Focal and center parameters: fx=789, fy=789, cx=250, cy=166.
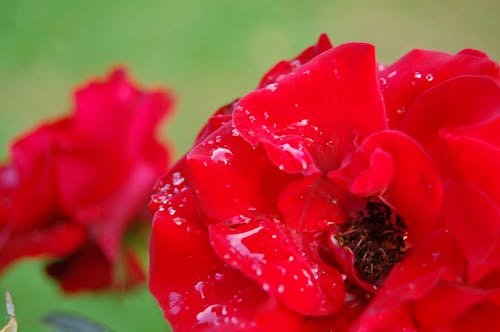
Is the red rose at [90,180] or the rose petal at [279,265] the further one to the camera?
the red rose at [90,180]

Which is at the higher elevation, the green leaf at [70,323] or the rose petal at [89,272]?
the green leaf at [70,323]

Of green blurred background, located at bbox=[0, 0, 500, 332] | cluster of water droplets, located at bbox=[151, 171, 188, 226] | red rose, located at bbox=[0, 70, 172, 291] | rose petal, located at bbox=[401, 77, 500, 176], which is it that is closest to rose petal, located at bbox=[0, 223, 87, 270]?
red rose, located at bbox=[0, 70, 172, 291]

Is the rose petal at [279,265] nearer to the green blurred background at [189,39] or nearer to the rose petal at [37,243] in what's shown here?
the rose petal at [37,243]

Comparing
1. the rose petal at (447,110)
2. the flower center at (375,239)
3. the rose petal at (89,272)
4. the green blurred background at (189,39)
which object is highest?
the rose petal at (447,110)

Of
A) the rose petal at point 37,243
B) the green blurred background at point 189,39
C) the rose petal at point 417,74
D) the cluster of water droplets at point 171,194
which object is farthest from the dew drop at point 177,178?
the green blurred background at point 189,39

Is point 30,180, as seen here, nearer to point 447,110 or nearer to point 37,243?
point 37,243

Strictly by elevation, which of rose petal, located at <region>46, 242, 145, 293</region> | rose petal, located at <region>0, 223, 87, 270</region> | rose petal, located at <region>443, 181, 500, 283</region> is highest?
rose petal, located at <region>443, 181, 500, 283</region>

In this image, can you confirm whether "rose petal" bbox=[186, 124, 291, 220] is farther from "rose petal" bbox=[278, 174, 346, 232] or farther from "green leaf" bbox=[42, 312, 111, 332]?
"green leaf" bbox=[42, 312, 111, 332]

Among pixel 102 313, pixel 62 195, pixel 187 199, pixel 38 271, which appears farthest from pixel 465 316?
pixel 38 271
